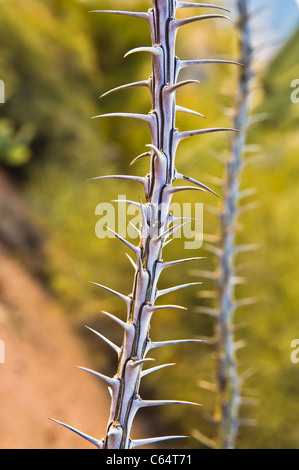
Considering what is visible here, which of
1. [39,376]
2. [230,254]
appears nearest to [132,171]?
[39,376]

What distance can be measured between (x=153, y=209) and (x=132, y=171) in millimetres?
2663

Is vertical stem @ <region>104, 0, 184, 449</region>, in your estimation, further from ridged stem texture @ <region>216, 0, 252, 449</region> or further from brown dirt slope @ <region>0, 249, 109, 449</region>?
brown dirt slope @ <region>0, 249, 109, 449</region>

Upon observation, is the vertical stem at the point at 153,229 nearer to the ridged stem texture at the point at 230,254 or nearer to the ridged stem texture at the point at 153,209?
the ridged stem texture at the point at 153,209

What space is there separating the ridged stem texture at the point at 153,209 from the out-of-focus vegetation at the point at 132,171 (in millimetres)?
572

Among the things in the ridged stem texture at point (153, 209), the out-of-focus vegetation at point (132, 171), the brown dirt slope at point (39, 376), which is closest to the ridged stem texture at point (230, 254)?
the out-of-focus vegetation at point (132, 171)

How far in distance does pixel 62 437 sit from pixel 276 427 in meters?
0.82

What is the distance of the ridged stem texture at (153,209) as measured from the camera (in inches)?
17.1

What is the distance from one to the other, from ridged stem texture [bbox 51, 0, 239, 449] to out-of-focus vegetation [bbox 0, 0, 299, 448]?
572 mm

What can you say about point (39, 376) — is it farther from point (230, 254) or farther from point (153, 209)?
point (153, 209)

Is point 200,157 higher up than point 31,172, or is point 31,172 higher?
point 31,172

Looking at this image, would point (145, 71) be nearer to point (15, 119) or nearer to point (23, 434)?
point (15, 119)

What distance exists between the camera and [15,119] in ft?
11.1

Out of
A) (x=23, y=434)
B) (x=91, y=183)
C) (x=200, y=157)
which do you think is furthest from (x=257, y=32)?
(x=91, y=183)
